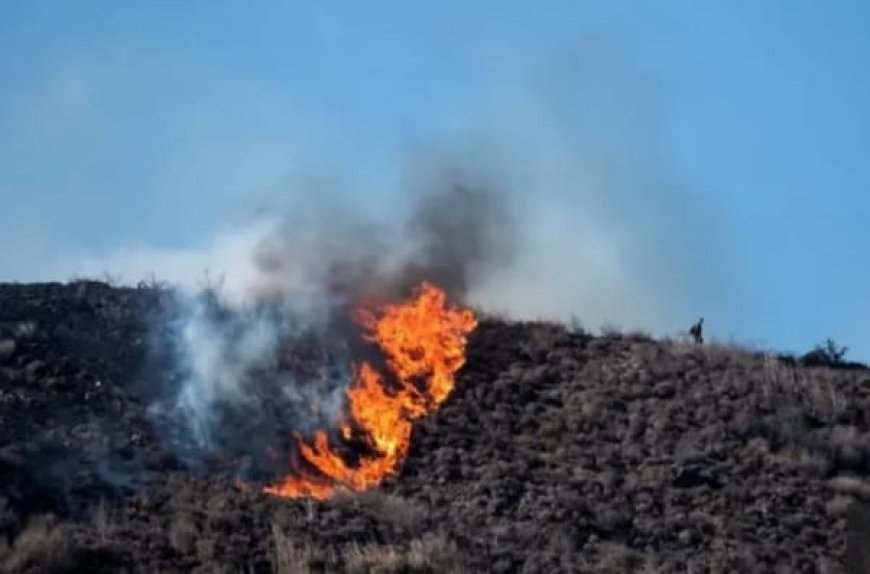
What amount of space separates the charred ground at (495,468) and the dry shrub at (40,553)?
0.15 ft

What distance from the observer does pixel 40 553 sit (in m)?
25.5

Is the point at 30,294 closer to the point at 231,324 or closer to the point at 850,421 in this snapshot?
the point at 231,324

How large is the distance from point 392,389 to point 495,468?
4444 mm

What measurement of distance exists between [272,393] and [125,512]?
7.46 meters

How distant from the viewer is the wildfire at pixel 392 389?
32.2 metres

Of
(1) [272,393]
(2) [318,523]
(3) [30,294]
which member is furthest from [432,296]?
(2) [318,523]

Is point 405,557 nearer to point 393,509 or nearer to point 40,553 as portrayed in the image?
point 393,509

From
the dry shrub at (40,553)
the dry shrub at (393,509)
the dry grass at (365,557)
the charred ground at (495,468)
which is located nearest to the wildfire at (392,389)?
the charred ground at (495,468)

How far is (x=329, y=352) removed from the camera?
1478 inches

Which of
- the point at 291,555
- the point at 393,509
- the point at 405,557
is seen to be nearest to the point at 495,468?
the point at 393,509

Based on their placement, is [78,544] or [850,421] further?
[850,421]

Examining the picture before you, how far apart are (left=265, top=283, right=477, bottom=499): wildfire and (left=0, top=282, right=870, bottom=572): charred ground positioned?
0.53m

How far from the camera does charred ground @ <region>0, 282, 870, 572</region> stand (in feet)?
89.6

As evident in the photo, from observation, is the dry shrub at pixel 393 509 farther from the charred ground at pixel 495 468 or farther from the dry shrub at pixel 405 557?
the dry shrub at pixel 405 557
